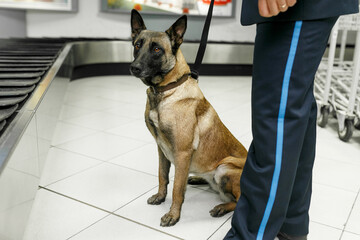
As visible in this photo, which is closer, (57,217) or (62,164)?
(57,217)

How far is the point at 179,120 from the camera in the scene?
1.45 m

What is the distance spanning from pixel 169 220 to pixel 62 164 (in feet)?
2.90

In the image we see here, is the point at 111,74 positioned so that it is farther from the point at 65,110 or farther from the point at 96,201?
the point at 96,201

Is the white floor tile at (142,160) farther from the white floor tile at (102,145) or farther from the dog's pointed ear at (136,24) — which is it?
the dog's pointed ear at (136,24)

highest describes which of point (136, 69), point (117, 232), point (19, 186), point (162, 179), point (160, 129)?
point (136, 69)

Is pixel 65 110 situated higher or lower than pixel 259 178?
lower

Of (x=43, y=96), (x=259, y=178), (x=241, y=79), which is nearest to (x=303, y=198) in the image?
(x=259, y=178)

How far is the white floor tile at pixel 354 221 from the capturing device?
1508 millimetres

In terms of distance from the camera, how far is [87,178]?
6.27ft

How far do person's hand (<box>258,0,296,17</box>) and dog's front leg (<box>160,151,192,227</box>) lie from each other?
2.32 ft

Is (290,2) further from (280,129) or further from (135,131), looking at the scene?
(135,131)

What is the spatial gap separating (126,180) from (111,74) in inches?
145

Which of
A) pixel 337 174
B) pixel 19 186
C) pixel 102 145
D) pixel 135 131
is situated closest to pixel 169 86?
pixel 19 186

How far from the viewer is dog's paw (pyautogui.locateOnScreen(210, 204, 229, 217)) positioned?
1.57 metres
